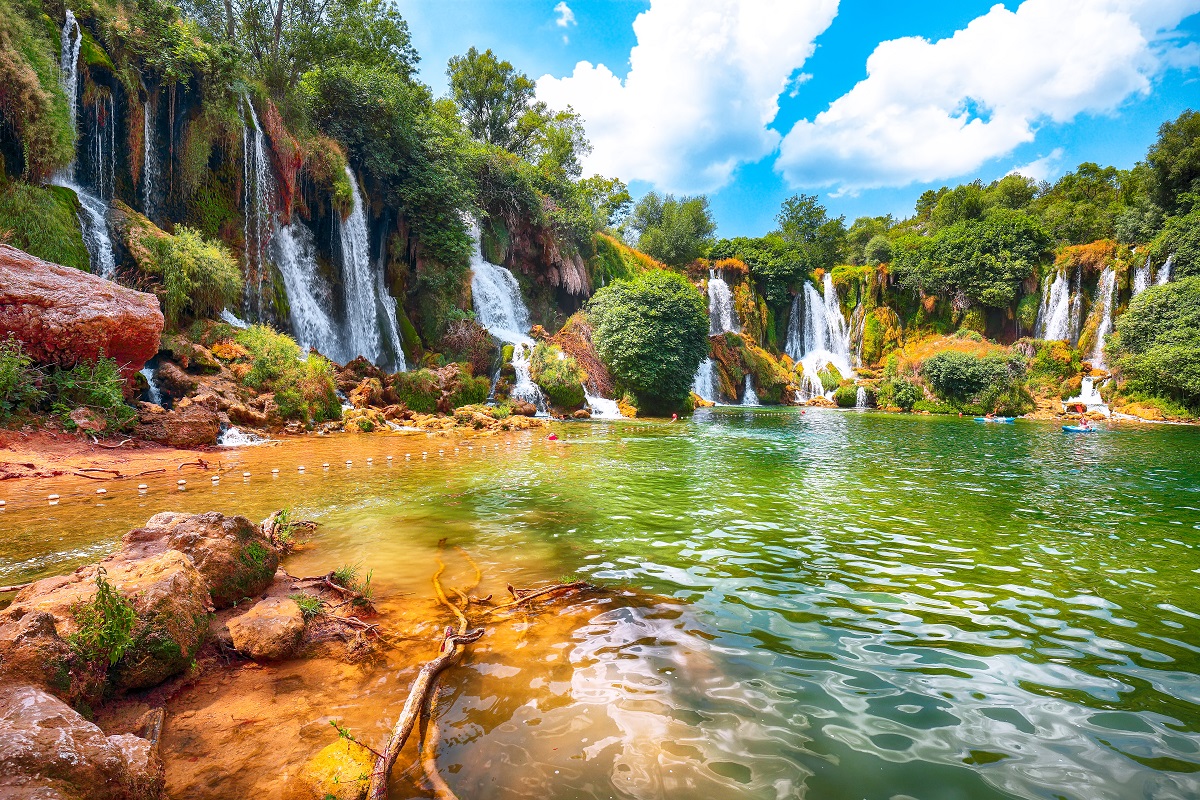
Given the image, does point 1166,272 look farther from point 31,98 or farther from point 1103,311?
point 31,98

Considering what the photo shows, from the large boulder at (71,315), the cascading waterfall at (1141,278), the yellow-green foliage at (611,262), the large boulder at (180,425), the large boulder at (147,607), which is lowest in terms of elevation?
the large boulder at (147,607)

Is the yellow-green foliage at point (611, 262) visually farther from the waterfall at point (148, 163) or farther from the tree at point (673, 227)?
the waterfall at point (148, 163)

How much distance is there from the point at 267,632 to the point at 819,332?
155ft

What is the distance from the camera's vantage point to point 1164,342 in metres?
29.3

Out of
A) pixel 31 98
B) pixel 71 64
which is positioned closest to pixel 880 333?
pixel 71 64

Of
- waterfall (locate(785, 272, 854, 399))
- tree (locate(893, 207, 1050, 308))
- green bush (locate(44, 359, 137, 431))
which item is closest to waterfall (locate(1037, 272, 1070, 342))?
tree (locate(893, 207, 1050, 308))

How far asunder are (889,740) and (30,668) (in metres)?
4.27

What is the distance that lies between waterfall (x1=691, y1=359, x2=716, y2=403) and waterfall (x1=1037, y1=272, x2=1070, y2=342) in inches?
957

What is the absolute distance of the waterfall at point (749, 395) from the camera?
126 feet

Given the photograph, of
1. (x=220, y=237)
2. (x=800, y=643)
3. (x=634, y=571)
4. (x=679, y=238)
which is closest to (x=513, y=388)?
(x=220, y=237)

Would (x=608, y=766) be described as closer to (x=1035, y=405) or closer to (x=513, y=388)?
(x=513, y=388)

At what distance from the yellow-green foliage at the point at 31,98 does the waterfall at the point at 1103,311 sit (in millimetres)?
49803

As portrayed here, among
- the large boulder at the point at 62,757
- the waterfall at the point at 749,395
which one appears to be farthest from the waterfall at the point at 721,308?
the large boulder at the point at 62,757

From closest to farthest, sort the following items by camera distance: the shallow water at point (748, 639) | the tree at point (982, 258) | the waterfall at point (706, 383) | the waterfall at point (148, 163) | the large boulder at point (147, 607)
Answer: the shallow water at point (748, 639)
the large boulder at point (147, 607)
the waterfall at point (148, 163)
the waterfall at point (706, 383)
the tree at point (982, 258)
